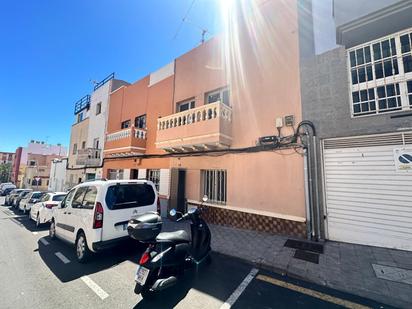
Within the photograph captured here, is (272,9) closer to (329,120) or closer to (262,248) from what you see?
(329,120)

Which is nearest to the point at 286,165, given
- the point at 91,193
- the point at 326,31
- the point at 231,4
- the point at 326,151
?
the point at 326,151

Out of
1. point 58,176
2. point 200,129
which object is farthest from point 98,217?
point 58,176

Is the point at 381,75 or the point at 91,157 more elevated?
the point at 381,75

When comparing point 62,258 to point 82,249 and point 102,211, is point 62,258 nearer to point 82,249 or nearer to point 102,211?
point 82,249

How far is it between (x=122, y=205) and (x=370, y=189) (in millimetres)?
6341

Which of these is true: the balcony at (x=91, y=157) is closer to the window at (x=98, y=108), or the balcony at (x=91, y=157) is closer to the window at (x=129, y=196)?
the window at (x=98, y=108)

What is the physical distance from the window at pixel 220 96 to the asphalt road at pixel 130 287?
6091 mm

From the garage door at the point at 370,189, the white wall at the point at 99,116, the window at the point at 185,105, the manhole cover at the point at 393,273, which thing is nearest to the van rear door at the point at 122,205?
the manhole cover at the point at 393,273

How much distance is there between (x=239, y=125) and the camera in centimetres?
736

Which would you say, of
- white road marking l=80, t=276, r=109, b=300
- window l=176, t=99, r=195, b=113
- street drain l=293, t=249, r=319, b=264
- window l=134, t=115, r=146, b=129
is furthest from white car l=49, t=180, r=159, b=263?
window l=134, t=115, r=146, b=129

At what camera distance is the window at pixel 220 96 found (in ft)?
26.8

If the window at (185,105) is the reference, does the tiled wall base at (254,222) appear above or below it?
below

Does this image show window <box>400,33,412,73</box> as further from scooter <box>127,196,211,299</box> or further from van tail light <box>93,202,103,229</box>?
van tail light <box>93,202,103,229</box>

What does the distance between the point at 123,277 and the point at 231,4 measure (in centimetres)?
1032
